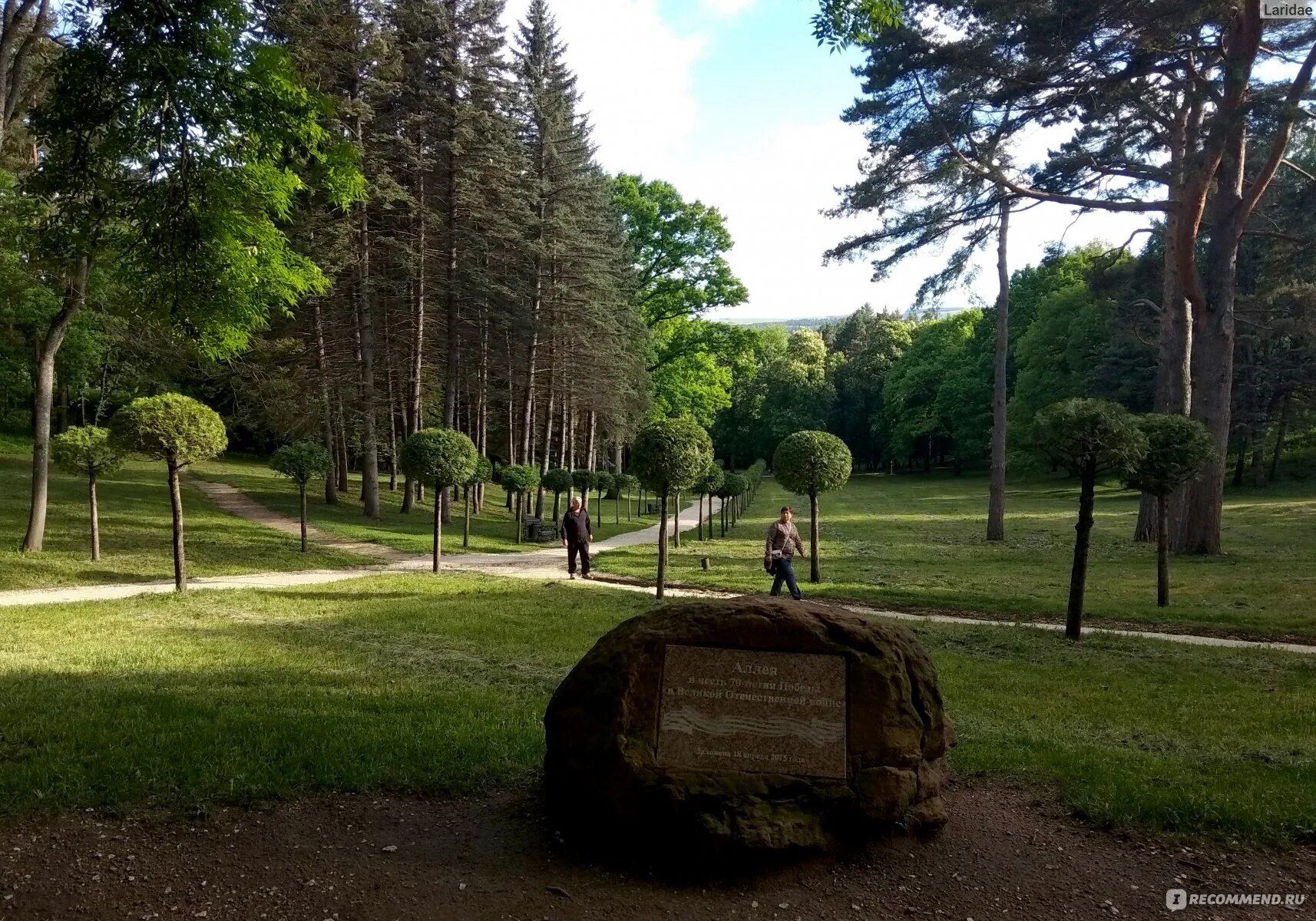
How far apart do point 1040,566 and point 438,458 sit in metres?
13.8

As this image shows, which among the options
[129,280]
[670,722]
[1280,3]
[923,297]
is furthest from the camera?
→ [923,297]

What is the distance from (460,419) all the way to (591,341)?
1402 cm

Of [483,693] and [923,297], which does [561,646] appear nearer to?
[483,693]

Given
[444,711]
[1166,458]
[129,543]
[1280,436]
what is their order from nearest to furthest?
1. [444,711]
2. [1166,458]
3. [129,543]
4. [1280,436]

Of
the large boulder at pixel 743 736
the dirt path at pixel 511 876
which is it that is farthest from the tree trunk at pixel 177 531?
the large boulder at pixel 743 736

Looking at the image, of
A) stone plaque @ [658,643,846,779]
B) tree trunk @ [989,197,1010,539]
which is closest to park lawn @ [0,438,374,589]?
stone plaque @ [658,643,846,779]

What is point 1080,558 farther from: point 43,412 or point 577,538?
point 43,412

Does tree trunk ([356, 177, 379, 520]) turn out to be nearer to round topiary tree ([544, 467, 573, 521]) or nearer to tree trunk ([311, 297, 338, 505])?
tree trunk ([311, 297, 338, 505])

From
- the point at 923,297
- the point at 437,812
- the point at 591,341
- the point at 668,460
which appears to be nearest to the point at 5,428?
the point at 591,341

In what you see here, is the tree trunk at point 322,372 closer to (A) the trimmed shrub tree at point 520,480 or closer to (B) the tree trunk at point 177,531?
(A) the trimmed shrub tree at point 520,480

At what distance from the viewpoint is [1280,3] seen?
14.0 metres

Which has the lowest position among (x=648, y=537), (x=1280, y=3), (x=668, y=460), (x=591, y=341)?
(x=648, y=537)

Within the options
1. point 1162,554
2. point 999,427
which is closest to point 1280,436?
point 999,427

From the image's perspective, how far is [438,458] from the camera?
55.2 feet
